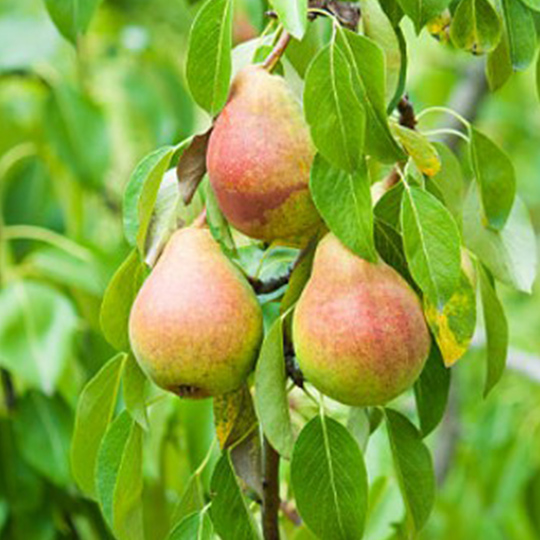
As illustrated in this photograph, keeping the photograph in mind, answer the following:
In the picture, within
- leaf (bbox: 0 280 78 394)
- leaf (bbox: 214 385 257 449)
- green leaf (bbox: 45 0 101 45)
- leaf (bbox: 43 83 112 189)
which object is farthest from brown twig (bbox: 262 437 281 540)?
leaf (bbox: 43 83 112 189)

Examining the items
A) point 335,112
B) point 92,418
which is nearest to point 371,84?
point 335,112

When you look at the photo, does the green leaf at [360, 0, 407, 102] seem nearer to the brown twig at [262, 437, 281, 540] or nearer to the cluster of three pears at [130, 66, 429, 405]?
the cluster of three pears at [130, 66, 429, 405]

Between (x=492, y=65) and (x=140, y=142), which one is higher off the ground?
(x=492, y=65)

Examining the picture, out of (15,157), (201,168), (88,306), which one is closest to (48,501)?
(88,306)

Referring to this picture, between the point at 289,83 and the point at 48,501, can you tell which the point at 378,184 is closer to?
the point at 289,83

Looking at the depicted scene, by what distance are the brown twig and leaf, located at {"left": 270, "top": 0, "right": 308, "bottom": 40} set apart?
0.29 metres

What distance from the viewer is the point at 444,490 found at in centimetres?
243

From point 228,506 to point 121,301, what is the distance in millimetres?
160

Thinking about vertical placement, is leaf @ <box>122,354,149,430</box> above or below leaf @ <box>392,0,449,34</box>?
below

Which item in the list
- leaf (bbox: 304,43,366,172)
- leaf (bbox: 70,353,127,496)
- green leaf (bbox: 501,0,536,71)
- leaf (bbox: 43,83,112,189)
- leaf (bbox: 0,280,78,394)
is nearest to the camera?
leaf (bbox: 304,43,366,172)

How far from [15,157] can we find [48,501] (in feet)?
1.77

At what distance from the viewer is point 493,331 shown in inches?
39.4

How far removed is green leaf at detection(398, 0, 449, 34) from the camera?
2.83ft

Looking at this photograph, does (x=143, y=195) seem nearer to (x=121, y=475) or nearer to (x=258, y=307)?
(x=258, y=307)
